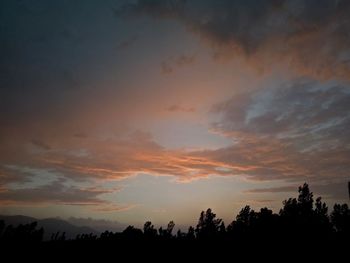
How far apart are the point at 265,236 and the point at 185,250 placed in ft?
55.7

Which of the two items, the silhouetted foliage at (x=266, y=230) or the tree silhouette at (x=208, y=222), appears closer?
the silhouetted foliage at (x=266, y=230)

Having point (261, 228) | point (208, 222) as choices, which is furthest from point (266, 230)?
point (208, 222)

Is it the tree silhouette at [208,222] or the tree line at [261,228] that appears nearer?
the tree line at [261,228]

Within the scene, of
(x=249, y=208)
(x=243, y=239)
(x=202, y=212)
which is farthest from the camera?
(x=202, y=212)

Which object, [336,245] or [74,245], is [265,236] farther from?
[74,245]

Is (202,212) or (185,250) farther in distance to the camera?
(202,212)

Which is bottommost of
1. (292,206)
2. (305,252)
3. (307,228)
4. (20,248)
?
(20,248)

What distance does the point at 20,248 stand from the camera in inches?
3142

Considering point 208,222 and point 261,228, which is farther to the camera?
point 208,222

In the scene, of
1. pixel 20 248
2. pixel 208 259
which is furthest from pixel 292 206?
pixel 20 248

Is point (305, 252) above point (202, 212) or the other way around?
the other way around

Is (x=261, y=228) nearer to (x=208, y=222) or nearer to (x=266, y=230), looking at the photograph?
(x=266, y=230)

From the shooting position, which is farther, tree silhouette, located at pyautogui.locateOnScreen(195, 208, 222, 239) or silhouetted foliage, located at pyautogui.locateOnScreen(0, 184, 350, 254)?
tree silhouette, located at pyautogui.locateOnScreen(195, 208, 222, 239)

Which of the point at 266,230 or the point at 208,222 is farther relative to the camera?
the point at 208,222
